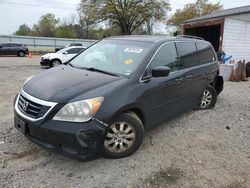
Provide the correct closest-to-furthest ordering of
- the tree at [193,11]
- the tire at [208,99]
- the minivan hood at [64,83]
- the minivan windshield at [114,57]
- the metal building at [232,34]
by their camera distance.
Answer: the minivan hood at [64,83]
the minivan windshield at [114,57]
the tire at [208,99]
the metal building at [232,34]
the tree at [193,11]

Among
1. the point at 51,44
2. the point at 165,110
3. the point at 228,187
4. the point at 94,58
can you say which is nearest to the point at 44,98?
the point at 94,58

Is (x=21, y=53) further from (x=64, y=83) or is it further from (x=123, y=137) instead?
(x=123, y=137)

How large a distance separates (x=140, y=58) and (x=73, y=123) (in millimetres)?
1500

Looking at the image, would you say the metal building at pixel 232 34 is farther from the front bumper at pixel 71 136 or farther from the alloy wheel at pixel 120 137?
the front bumper at pixel 71 136

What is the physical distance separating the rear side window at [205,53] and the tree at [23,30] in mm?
68284

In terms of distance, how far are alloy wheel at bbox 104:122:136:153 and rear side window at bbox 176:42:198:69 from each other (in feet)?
5.72

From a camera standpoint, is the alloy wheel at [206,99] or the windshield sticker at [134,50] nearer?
the windshield sticker at [134,50]

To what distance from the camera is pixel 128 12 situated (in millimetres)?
38969

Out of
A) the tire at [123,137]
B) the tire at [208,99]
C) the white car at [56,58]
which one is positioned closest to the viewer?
the tire at [123,137]

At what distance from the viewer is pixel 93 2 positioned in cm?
3838

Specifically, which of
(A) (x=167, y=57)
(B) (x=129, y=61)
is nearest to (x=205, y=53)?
(A) (x=167, y=57)

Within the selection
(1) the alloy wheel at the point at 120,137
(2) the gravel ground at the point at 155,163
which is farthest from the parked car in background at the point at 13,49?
(1) the alloy wheel at the point at 120,137

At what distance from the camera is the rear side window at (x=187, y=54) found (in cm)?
454

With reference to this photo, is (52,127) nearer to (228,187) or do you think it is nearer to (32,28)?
(228,187)
